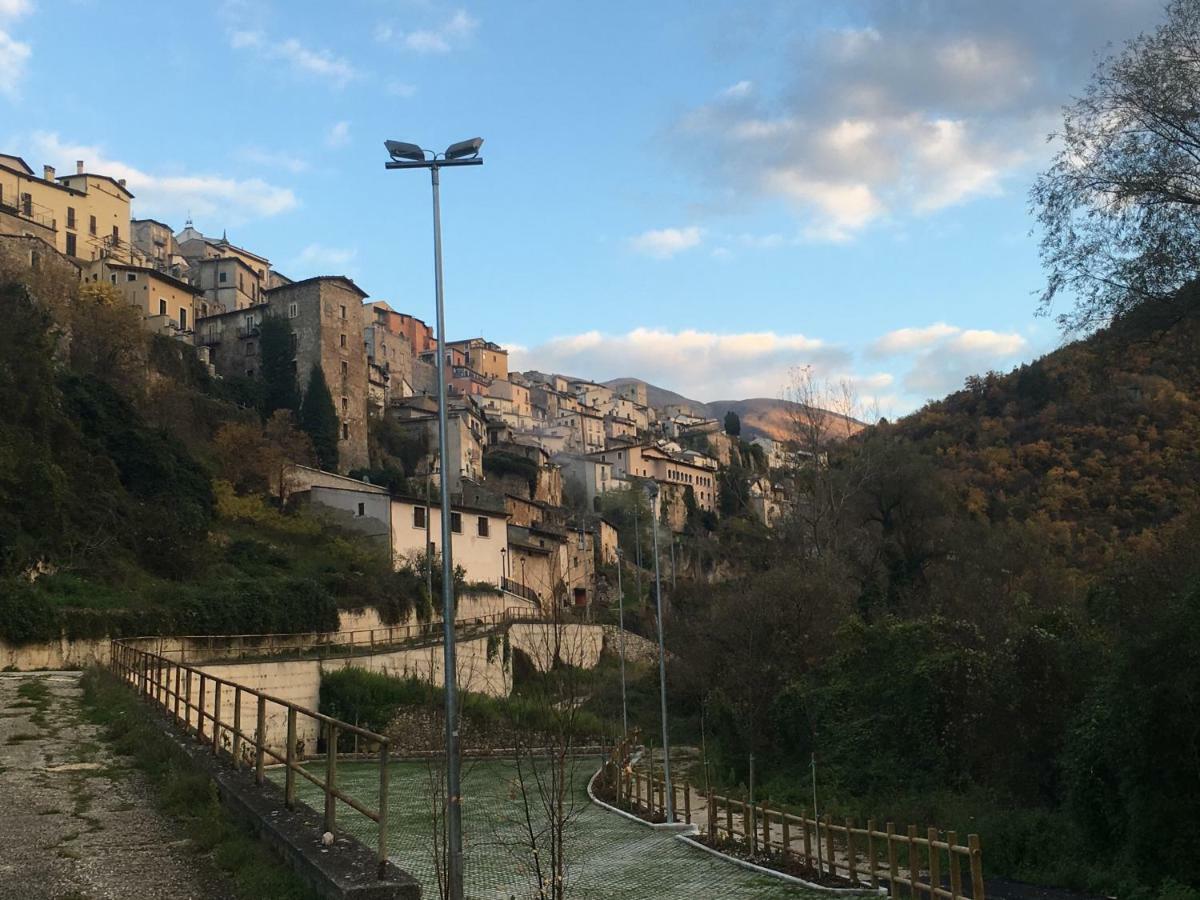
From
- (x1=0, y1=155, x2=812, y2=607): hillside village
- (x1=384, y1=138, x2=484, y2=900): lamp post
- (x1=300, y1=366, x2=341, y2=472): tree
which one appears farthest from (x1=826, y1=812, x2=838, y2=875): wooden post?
(x1=300, y1=366, x2=341, y2=472): tree

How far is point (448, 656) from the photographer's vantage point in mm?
11898

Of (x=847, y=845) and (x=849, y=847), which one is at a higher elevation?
(x=849, y=847)

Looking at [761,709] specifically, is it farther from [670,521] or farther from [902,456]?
[670,521]

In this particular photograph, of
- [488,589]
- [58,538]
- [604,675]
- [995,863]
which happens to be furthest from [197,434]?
[995,863]

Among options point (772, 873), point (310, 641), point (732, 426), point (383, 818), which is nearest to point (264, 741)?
point (383, 818)

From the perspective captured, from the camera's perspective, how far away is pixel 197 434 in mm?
68062

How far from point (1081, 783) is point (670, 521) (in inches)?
3293

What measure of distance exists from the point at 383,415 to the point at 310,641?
155 feet

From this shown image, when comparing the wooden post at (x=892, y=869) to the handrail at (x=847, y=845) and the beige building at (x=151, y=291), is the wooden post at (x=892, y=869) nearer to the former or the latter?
the handrail at (x=847, y=845)

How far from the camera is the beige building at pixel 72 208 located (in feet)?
266

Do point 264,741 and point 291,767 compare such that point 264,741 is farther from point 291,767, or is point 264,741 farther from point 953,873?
point 953,873

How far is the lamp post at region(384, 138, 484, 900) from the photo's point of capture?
1011 centimetres

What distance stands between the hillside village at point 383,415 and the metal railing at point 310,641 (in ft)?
13.5

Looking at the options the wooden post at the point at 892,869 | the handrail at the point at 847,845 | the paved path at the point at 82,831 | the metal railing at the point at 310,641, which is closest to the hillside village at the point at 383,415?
the metal railing at the point at 310,641
